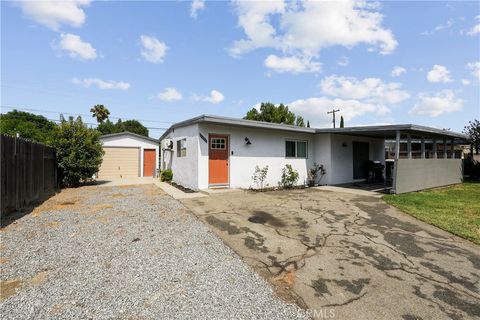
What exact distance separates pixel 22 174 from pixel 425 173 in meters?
15.0

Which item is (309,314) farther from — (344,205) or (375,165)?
(375,165)

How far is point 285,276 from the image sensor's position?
10.4ft

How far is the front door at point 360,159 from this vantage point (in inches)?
524

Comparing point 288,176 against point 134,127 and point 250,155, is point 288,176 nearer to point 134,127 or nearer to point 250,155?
point 250,155

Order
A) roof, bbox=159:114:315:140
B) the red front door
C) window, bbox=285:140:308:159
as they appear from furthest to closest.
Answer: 1. the red front door
2. window, bbox=285:140:308:159
3. roof, bbox=159:114:315:140

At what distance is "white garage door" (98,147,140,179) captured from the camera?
16.5m

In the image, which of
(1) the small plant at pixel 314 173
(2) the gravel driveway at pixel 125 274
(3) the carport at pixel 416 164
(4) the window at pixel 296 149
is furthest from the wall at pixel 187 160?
(3) the carport at pixel 416 164

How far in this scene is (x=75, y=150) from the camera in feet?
36.8

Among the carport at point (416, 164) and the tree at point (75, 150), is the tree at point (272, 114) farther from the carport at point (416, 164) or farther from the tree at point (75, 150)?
the tree at point (75, 150)

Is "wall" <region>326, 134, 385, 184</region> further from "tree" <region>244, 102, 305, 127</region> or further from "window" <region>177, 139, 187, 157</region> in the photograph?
"tree" <region>244, 102, 305, 127</region>

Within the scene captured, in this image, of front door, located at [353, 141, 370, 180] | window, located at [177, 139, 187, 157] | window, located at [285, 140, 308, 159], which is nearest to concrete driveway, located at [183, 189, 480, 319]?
window, located at [177, 139, 187, 157]

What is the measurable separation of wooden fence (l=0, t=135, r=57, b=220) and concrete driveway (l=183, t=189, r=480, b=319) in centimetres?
419

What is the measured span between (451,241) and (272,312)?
427 cm

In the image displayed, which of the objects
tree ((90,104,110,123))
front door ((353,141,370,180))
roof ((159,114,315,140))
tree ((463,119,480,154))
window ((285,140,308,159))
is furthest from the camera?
tree ((90,104,110,123))
